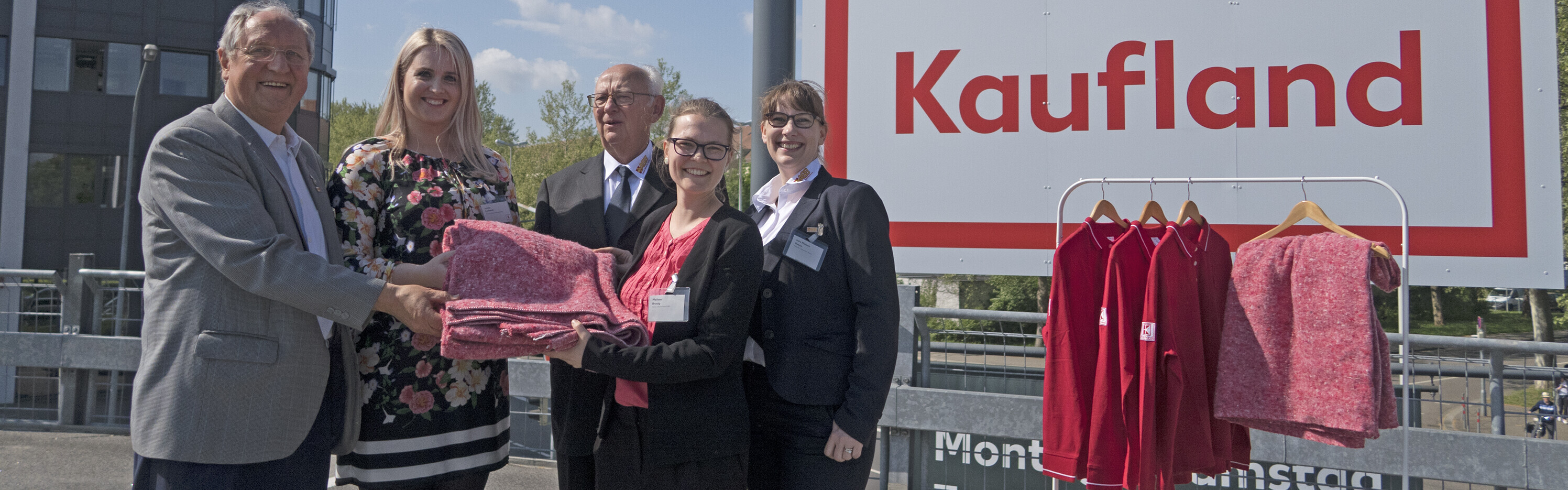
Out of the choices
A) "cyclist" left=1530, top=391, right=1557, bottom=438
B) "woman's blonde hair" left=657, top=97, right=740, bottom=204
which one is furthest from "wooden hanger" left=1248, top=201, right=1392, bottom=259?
"woman's blonde hair" left=657, top=97, right=740, bottom=204

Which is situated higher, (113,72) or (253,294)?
(113,72)

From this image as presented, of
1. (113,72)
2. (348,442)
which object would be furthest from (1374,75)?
(113,72)

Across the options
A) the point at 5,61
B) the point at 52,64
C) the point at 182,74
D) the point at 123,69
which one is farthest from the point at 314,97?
the point at 5,61

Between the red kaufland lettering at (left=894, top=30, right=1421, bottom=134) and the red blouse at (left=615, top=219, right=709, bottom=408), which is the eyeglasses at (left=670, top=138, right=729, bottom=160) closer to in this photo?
the red blouse at (left=615, top=219, right=709, bottom=408)

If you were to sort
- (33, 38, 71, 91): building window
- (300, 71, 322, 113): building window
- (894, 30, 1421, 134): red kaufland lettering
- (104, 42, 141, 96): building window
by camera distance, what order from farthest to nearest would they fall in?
(300, 71, 322, 113): building window
(104, 42, 141, 96): building window
(33, 38, 71, 91): building window
(894, 30, 1421, 134): red kaufland lettering

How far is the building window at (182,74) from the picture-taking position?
23.2 metres

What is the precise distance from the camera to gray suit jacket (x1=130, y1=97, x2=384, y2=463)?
1.90 metres

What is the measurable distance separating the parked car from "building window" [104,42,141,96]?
130ft

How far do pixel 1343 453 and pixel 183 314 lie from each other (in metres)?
4.19

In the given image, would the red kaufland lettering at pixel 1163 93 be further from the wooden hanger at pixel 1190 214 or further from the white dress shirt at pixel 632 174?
the white dress shirt at pixel 632 174

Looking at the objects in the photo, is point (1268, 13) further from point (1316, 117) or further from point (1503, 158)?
point (1503, 158)

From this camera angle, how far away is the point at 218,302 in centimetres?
192

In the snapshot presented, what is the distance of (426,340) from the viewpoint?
90.7 inches

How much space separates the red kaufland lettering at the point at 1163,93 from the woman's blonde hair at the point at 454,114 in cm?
250
